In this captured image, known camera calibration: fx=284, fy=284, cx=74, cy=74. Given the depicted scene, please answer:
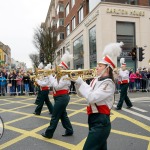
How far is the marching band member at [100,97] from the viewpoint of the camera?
154 inches

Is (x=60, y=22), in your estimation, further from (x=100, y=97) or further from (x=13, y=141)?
(x=100, y=97)

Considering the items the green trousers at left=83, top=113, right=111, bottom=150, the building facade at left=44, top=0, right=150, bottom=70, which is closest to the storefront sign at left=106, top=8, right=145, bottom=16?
the building facade at left=44, top=0, right=150, bottom=70

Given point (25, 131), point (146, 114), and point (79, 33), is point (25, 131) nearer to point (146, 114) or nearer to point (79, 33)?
point (146, 114)

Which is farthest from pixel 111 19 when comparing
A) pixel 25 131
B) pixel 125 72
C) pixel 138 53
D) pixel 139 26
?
pixel 25 131

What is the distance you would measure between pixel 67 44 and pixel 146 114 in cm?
3134

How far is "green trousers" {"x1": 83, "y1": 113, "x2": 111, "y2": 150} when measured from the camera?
3.91m

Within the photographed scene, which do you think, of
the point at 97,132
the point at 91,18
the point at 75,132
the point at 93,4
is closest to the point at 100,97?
the point at 97,132

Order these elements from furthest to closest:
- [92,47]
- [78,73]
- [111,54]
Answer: [92,47], [78,73], [111,54]

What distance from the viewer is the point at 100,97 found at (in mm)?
3918

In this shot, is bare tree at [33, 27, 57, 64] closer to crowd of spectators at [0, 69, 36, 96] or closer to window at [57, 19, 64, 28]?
window at [57, 19, 64, 28]

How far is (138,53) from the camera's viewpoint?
2078 centimetres

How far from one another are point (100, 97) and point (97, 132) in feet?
1.60

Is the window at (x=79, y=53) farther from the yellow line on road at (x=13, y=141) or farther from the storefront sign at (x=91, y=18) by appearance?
the yellow line on road at (x=13, y=141)

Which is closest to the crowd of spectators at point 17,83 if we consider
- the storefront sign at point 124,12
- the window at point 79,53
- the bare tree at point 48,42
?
the storefront sign at point 124,12
